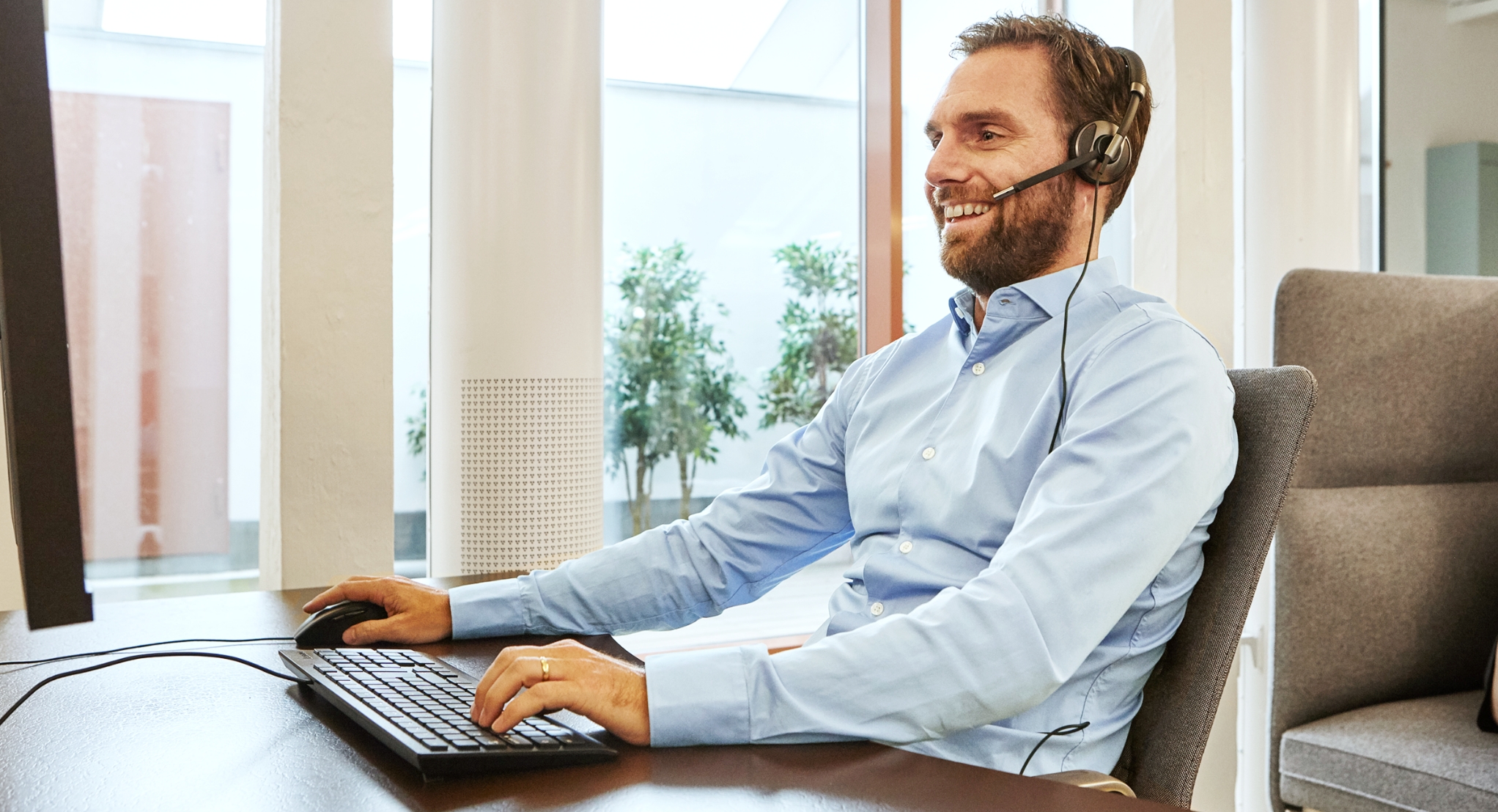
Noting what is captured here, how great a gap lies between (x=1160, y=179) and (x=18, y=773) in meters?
2.72

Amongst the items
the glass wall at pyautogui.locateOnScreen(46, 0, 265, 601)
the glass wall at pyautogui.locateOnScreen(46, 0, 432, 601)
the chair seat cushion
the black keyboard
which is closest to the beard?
the black keyboard

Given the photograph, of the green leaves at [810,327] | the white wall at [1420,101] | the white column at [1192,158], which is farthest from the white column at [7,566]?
the white wall at [1420,101]

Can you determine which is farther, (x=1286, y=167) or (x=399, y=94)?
(x=1286, y=167)

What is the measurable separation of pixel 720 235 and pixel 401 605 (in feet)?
7.25

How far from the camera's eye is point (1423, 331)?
183 centimetres

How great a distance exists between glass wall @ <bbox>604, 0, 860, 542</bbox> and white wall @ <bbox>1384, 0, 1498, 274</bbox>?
1.70 metres

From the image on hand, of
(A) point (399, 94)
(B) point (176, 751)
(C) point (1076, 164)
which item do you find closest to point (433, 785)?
(B) point (176, 751)

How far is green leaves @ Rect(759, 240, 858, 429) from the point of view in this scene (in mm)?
3242

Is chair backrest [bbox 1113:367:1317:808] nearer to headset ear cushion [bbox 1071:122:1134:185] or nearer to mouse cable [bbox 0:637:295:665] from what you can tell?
headset ear cushion [bbox 1071:122:1134:185]

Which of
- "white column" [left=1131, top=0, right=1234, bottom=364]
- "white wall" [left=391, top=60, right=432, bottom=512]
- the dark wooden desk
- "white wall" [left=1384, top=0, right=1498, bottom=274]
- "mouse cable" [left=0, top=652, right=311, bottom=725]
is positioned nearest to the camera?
the dark wooden desk

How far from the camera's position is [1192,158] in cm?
280

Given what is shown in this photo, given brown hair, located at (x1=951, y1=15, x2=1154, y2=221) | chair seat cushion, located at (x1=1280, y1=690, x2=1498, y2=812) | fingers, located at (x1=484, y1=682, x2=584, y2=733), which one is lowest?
chair seat cushion, located at (x1=1280, y1=690, x2=1498, y2=812)

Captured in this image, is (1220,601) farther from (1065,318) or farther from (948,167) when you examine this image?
(948,167)

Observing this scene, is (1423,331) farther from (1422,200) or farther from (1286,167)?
(1422,200)
